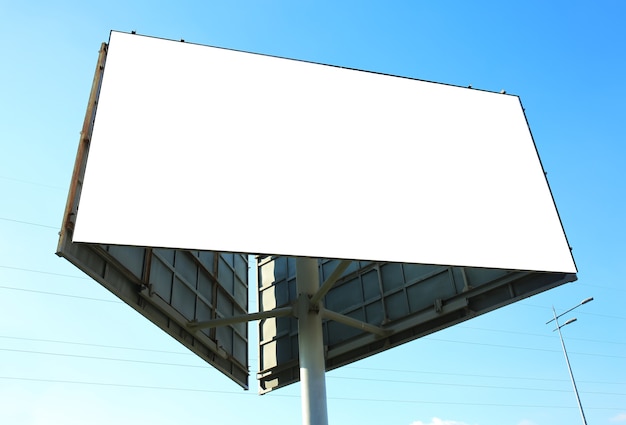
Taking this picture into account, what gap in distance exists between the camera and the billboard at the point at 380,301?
13.6 metres

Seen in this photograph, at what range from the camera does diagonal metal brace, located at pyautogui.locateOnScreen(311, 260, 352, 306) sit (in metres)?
11.5

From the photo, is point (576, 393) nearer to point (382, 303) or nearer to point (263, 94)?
point (382, 303)

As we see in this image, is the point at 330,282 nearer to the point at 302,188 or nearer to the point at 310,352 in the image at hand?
the point at 310,352

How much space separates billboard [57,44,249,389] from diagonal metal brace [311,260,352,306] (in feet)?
10.7

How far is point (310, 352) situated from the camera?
12562 mm

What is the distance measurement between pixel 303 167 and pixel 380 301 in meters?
6.38

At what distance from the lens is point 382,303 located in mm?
15906

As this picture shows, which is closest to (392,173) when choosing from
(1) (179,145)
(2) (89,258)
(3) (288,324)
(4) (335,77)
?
(4) (335,77)

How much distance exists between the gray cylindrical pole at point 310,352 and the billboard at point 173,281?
2.94 m

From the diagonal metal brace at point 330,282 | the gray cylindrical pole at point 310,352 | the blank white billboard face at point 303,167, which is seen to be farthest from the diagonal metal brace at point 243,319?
the blank white billboard face at point 303,167

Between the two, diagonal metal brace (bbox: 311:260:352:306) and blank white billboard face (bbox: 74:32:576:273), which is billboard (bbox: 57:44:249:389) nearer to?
blank white billboard face (bbox: 74:32:576:273)

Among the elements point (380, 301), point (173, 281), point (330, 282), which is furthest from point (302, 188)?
point (380, 301)

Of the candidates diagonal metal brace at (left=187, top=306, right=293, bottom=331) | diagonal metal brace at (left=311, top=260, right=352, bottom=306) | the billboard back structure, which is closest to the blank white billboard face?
the billboard back structure

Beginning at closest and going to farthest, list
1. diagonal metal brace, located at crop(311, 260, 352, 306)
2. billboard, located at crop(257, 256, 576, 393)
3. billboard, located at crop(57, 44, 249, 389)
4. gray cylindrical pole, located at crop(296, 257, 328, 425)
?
billboard, located at crop(57, 44, 249, 389) < diagonal metal brace, located at crop(311, 260, 352, 306) < gray cylindrical pole, located at crop(296, 257, 328, 425) < billboard, located at crop(257, 256, 576, 393)
